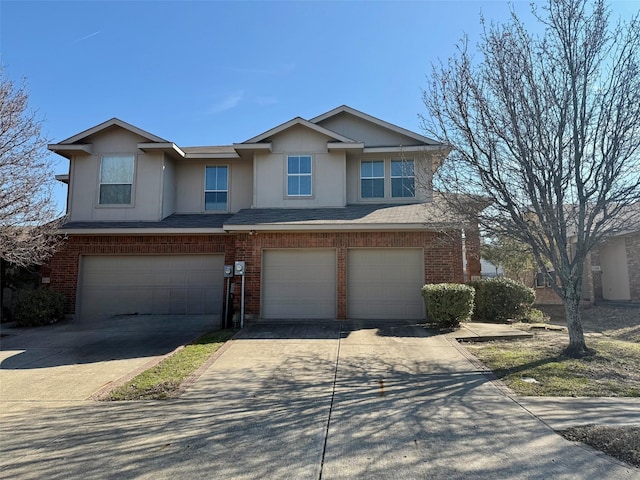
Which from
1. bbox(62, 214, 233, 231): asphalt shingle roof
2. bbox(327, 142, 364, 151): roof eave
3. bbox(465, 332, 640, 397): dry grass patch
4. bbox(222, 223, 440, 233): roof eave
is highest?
bbox(327, 142, 364, 151): roof eave

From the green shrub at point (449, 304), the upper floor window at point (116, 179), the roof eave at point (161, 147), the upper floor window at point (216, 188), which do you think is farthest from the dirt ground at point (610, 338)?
the upper floor window at point (116, 179)

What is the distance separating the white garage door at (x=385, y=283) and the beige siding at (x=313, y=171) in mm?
2493

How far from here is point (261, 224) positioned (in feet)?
38.7

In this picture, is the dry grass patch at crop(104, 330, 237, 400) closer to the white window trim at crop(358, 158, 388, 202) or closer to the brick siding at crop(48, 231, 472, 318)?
the brick siding at crop(48, 231, 472, 318)

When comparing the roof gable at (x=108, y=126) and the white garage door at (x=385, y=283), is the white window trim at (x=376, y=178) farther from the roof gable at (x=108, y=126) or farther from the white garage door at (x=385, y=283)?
the roof gable at (x=108, y=126)

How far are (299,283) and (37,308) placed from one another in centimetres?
786

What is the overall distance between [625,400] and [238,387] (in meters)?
5.29

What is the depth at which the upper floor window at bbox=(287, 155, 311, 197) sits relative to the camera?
1393 cm

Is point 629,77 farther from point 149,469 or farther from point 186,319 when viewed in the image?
point 186,319

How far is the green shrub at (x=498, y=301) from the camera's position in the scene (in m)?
12.5

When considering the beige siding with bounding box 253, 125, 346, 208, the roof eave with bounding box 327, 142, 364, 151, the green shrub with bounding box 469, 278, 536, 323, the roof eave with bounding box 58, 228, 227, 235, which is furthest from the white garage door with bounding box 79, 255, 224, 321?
the green shrub with bounding box 469, 278, 536, 323

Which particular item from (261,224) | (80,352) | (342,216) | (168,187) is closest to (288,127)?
(342,216)

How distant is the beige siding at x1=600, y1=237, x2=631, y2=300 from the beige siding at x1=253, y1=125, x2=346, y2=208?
12188mm

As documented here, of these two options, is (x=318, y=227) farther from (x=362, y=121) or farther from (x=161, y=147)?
(x=161, y=147)
